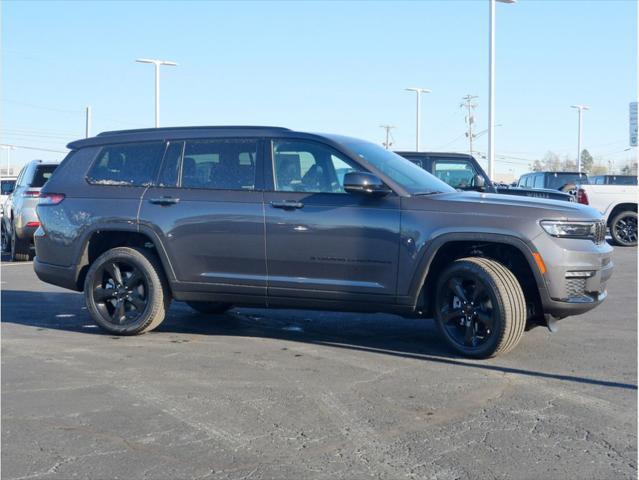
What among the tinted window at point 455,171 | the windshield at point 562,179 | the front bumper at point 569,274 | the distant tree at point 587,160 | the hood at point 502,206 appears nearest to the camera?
the front bumper at point 569,274

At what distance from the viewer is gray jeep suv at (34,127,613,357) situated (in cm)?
622

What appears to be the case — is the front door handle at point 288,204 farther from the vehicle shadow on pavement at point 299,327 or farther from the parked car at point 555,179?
the parked car at point 555,179

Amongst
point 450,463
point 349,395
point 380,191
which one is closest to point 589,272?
point 380,191

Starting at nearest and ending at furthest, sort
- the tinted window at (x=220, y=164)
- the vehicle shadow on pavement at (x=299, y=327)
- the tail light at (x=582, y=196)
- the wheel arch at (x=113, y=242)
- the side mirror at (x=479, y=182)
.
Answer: the vehicle shadow on pavement at (x=299, y=327), the tinted window at (x=220, y=164), the wheel arch at (x=113, y=242), the side mirror at (x=479, y=182), the tail light at (x=582, y=196)

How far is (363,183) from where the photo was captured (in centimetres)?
639

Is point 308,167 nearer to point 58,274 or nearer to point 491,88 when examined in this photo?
point 58,274

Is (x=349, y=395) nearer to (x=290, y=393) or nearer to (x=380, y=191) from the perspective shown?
(x=290, y=393)

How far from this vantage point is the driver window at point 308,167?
6805 mm

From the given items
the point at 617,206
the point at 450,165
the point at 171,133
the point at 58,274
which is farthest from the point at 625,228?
the point at 58,274

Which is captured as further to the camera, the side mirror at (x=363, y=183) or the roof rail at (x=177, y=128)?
the roof rail at (x=177, y=128)

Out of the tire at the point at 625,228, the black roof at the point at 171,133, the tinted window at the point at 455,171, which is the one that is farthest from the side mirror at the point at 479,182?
the tire at the point at 625,228

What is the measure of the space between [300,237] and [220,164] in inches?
43.0

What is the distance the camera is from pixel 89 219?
743cm

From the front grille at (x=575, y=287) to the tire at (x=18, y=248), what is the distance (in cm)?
1116
